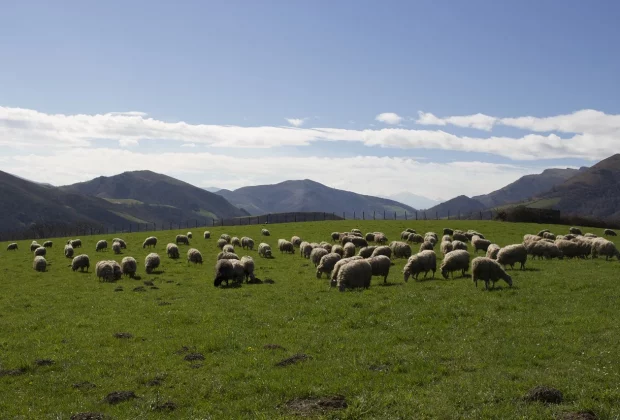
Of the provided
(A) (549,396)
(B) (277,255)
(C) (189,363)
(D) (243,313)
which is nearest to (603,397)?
(A) (549,396)

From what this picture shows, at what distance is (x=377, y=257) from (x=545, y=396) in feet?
63.3

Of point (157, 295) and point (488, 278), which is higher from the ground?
point (488, 278)

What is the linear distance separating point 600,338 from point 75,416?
1648 centimetres

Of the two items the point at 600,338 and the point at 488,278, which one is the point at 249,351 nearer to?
the point at 600,338

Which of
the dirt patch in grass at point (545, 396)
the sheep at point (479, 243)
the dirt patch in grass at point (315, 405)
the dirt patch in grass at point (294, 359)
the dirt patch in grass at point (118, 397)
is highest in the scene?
the sheep at point (479, 243)

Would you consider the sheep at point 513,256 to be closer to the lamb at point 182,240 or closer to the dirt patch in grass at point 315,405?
the dirt patch in grass at point 315,405

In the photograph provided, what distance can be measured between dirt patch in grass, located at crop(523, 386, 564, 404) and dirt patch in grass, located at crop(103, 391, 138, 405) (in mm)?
10892

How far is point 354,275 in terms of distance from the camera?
28.2 metres

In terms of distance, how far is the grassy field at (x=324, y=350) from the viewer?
12.4 meters

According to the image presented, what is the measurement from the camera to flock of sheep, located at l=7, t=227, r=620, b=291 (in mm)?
28328

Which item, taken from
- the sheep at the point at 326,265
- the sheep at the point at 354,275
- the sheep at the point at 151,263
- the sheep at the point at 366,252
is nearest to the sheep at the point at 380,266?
the sheep at the point at 354,275

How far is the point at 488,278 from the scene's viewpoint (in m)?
25.8

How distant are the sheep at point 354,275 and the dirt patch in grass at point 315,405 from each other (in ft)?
50.5

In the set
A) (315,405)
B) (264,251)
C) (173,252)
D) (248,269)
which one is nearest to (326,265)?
(248,269)
